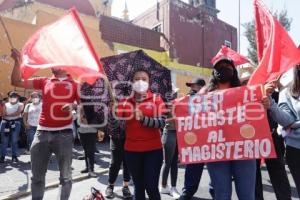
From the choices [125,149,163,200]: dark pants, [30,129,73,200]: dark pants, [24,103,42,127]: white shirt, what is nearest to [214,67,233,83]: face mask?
[125,149,163,200]: dark pants

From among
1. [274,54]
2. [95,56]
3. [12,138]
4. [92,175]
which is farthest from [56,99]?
[12,138]

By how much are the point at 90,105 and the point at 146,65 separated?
40.1 inches

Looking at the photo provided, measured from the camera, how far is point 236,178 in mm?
3615

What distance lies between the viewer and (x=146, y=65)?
5363 millimetres

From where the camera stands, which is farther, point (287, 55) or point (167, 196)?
point (167, 196)

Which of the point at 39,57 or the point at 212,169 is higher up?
the point at 39,57

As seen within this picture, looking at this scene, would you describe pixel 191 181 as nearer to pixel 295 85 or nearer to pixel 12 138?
pixel 295 85

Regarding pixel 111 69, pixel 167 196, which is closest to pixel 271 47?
pixel 111 69

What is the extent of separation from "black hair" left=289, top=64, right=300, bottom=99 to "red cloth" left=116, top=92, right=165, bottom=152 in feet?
4.79

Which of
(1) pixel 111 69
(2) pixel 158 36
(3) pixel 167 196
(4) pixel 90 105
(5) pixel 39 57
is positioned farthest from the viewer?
(2) pixel 158 36

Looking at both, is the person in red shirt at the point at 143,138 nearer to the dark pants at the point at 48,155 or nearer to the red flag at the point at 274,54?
the dark pants at the point at 48,155

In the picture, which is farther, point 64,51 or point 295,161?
point 64,51

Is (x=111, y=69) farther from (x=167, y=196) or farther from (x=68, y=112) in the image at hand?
(x=167, y=196)

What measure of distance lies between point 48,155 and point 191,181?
1828mm
